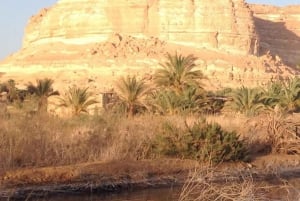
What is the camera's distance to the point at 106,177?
50.8 ft

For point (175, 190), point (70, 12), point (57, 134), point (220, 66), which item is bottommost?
point (175, 190)

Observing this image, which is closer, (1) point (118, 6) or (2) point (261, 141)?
(2) point (261, 141)

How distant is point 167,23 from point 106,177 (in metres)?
55.9

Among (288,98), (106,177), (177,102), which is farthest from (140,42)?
(106,177)

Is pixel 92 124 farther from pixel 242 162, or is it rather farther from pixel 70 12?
pixel 70 12

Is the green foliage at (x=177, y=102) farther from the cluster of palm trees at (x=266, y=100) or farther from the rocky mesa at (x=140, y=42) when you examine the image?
the rocky mesa at (x=140, y=42)

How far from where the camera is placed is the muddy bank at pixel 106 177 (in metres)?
14.2

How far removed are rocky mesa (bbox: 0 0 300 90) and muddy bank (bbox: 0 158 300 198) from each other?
138 ft

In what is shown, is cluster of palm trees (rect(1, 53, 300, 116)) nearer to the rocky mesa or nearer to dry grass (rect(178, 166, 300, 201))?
dry grass (rect(178, 166, 300, 201))

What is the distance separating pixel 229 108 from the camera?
1324 inches

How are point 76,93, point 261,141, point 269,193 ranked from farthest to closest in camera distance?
point 76,93, point 261,141, point 269,193

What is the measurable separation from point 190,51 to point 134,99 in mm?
35457

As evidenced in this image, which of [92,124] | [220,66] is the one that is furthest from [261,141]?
[220,66]

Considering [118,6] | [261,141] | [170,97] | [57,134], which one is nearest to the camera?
[57,134]
